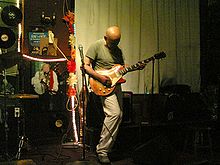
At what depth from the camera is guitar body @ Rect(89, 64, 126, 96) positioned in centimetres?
441

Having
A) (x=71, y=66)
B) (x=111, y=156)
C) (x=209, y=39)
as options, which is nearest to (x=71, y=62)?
(x=71, y=66)

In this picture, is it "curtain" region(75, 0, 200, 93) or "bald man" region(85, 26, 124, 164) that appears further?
"curtain" region(75, 0, 200, 93)

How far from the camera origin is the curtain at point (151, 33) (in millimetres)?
5777

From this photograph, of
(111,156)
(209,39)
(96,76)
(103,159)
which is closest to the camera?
(103,159)

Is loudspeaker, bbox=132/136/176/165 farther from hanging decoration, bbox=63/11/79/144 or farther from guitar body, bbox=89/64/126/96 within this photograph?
hanging decoration, bbox=63/11/79/144

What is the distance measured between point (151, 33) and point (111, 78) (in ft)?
7.83

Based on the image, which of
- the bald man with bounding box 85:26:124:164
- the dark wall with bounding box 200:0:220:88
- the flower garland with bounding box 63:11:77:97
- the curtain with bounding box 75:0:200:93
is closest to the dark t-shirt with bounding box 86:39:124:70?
the bald man with bounding box 85:26:124:164

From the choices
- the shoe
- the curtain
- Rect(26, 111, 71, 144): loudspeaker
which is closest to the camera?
the shoe

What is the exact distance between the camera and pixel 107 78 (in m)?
4.39

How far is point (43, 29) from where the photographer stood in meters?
5.52

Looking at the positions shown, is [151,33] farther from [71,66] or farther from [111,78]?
[111,78]

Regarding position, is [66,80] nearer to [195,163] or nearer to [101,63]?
[101,63]

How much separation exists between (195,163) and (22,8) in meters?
3.69

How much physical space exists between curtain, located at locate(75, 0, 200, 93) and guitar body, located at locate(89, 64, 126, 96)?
1.31 metres
